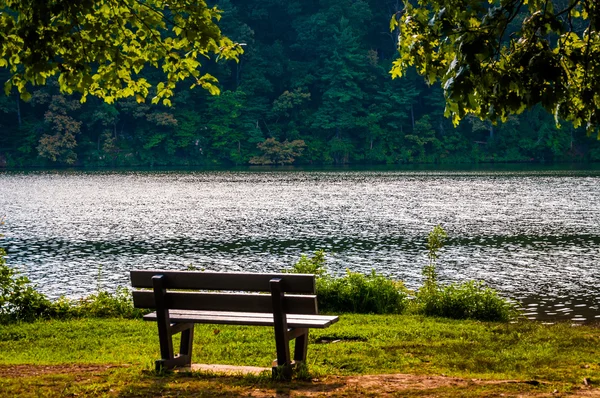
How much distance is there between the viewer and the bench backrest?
637 cm

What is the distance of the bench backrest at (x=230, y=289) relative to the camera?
6367 mm

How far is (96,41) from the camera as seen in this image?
8.29m

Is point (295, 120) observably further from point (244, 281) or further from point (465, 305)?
point (244, 281)

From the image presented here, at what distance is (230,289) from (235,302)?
0.46 metres

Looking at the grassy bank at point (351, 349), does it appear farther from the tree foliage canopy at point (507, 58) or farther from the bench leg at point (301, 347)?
the tree foliage canopy at point (507, 58)

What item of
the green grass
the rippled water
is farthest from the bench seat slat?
the rippled water

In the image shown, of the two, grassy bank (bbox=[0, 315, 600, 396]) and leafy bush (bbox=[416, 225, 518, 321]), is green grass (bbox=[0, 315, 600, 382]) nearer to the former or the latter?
grassy bank (bbox=[0, 315, 600, 396])

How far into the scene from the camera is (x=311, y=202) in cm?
4241

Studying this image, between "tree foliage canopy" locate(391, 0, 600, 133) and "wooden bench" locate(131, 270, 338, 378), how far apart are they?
2.00 m

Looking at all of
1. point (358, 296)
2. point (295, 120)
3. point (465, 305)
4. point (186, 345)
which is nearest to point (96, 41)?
point (186, 345)

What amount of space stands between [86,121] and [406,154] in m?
37.4

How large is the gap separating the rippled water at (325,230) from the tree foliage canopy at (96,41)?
9.09 m

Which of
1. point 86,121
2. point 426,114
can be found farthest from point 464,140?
point 86,121

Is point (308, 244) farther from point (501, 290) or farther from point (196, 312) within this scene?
point (196, 312)
